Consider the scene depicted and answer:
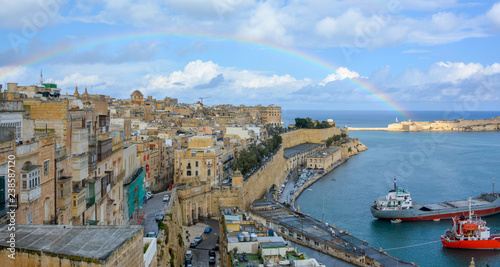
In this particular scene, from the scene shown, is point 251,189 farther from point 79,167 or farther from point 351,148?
point 351,148

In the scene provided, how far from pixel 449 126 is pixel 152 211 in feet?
301

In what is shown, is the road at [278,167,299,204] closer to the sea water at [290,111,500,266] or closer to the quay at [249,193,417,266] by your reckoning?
the sea water at [290,111,500,266]

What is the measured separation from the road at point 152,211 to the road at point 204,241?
1562 millimetres

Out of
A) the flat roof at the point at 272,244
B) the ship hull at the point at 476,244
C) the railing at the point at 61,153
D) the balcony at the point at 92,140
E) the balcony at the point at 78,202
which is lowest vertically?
the ship hull at the point at 476,244

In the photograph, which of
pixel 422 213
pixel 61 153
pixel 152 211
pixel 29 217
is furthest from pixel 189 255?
pixel 422 213

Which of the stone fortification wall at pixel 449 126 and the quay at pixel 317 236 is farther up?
the stone fortification wall at pixel 449 126

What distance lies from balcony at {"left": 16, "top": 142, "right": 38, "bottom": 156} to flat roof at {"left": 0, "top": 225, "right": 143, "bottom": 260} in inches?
48.2

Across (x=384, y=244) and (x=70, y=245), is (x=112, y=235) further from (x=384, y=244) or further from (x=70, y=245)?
(x=384, y=244)

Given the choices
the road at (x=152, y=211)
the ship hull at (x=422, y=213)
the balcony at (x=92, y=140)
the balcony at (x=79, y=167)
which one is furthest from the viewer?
the ship hull at (x=422, y=213)

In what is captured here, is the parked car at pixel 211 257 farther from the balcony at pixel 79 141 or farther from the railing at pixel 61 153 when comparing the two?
the railing at pixel 61 153

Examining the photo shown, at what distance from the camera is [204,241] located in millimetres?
14742

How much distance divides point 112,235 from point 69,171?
3726 mm

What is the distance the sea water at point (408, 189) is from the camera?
1770 cm


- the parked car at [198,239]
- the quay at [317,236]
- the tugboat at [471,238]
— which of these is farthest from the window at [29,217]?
the tugboat at [471,238]
